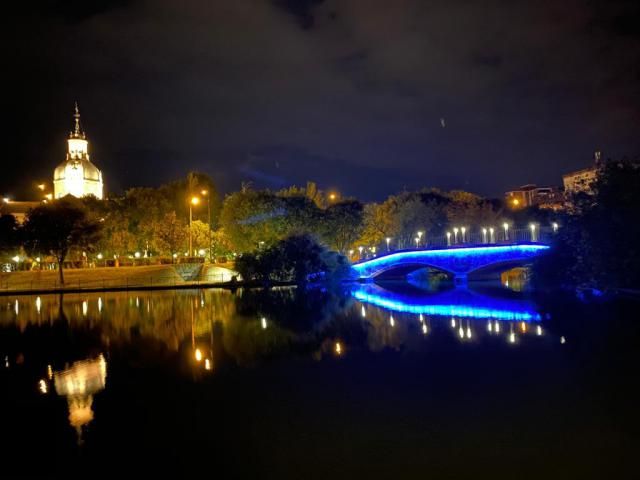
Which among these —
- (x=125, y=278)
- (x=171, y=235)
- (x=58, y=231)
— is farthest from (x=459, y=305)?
(x=58, y=231)

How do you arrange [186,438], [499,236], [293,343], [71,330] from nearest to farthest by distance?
[186,438] < [293,343] < [71,330] < [499,236]

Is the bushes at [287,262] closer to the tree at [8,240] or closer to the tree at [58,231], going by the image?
the tree at [58,231]

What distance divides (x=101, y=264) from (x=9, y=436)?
179 feet

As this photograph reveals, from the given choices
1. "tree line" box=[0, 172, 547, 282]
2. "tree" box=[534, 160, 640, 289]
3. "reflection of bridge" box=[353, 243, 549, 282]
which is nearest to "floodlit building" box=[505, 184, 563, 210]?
"tree line" box=[0, 172, 547, 282]

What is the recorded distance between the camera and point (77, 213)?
6056 centimetres

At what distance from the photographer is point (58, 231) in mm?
57125

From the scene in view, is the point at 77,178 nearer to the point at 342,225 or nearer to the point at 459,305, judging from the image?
the point at 342,225

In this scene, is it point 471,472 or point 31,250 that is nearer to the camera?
point 471,472

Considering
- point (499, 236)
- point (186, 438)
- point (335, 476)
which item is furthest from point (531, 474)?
point (499, 236)

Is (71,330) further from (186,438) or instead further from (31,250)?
(31,250)

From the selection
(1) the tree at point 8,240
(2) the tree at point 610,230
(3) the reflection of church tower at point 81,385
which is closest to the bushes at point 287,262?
(2) the tree at point 610,230

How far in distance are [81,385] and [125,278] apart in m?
43.7

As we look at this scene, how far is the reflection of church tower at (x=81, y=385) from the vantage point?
12762 mm

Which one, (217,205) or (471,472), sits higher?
(217,205)
